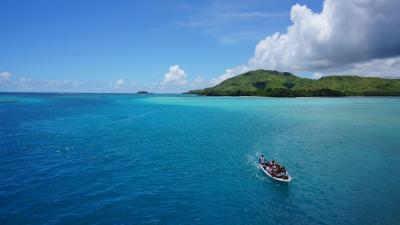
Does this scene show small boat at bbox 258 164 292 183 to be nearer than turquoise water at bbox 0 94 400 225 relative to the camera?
No

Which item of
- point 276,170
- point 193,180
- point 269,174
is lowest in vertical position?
point 193,180

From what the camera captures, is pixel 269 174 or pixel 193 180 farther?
pixel 269 174

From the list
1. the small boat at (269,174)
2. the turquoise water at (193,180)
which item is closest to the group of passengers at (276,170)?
the small boat at (269,174)

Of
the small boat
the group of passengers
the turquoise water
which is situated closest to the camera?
the turquoise water

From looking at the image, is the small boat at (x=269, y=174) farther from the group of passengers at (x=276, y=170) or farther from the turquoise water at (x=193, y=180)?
the turquoise water at (x=193, y=180)

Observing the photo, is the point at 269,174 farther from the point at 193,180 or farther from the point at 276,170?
the point at 193,180

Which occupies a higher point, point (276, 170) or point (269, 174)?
point (276, 170)

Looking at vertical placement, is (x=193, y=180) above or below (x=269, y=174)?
below

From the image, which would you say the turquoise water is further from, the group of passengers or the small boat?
the group of passengers

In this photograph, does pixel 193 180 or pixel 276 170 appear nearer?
pixel 193 180

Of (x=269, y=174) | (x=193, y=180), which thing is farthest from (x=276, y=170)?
(x=193, y=180)

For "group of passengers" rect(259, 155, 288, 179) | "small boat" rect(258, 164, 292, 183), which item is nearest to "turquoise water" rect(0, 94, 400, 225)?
"small boat" rect(258, 164, 292, 183)

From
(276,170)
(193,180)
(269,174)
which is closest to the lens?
(193,180)

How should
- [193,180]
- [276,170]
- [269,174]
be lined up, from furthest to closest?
[269,174], [276,170], [193,180]
